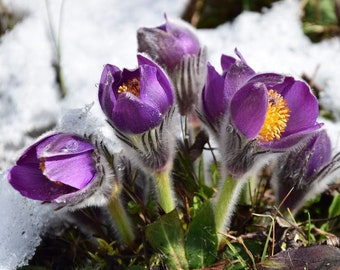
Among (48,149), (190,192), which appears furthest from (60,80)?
(48,149)

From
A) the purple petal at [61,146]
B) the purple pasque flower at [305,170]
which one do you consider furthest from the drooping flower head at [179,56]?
the purple petal at [61,146]

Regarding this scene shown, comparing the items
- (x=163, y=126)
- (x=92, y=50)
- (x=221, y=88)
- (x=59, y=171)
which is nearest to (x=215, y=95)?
(x=221, y=88)

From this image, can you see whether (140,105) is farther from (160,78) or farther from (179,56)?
(179,56)

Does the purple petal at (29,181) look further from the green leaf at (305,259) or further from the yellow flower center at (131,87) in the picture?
the green leaf at (305,259)

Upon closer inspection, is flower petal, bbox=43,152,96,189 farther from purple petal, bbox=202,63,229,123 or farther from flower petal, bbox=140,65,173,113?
purple petal, bbox=202,63,229,123

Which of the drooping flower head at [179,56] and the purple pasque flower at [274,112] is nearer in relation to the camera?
the purple pasque flower at [274,112]

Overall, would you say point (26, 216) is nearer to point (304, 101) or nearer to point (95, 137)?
point (95, 137)
